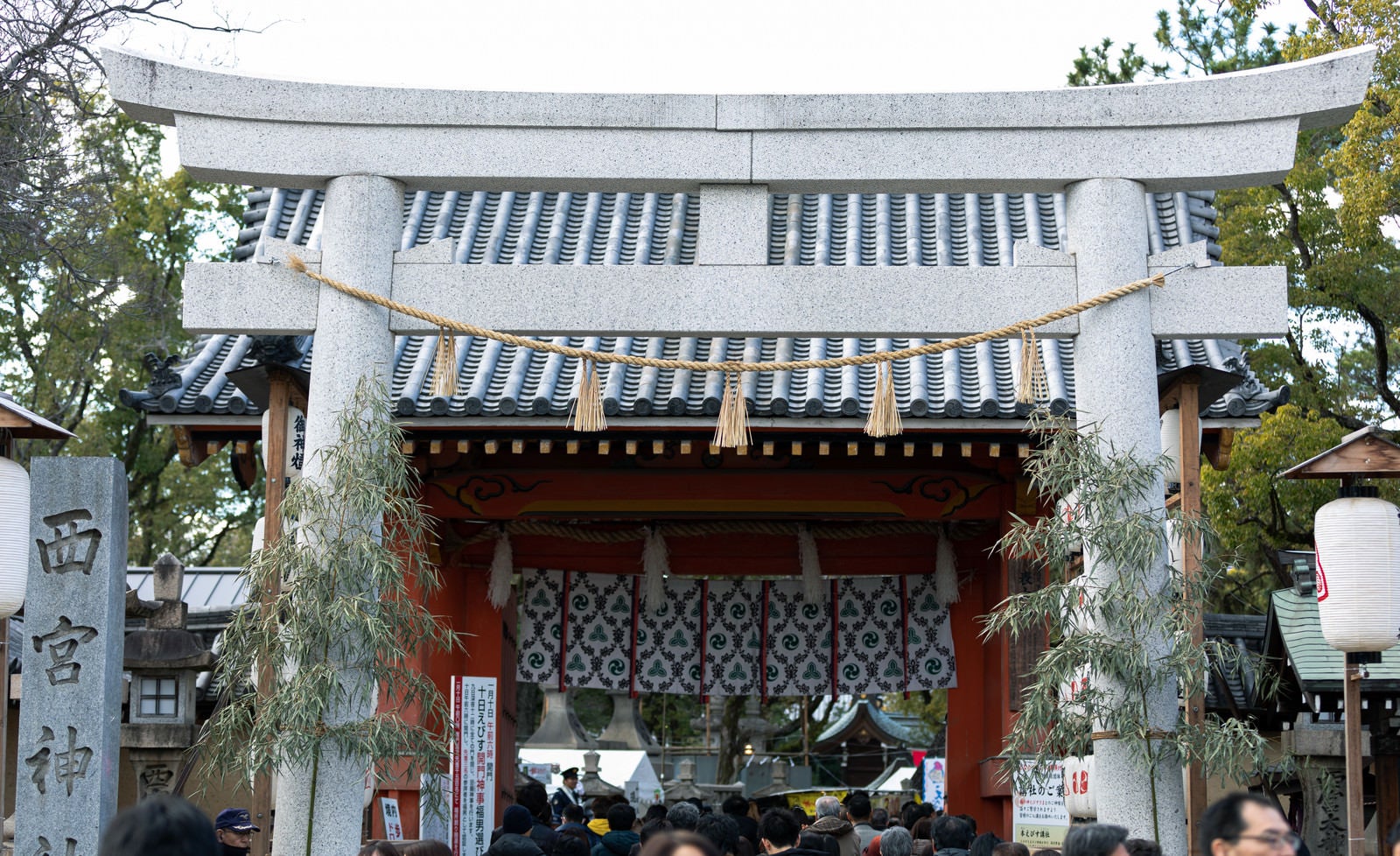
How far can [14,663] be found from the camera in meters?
10.4

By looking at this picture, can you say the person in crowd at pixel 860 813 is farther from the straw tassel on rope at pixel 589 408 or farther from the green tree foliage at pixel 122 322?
the green tree foliage at pixel 122 322

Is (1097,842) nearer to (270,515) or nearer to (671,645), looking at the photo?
(270,515)

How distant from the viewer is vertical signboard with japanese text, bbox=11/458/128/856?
6258mm

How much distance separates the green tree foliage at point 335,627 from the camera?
6.25 meters

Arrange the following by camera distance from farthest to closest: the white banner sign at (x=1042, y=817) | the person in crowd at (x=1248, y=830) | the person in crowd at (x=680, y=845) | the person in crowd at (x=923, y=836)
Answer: the white banner sign at (x=1042, y=817), the person in crowd at (x=923, y=836), the person in crowd at (x=1248, y=830), the person in crowd at (x=680, y=845)

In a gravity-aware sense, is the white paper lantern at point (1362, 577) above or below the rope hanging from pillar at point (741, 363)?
below

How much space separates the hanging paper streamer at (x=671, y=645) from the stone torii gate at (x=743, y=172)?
18.4ft

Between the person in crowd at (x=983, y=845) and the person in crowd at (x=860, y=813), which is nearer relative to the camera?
the person in crowd at (x=983, y=845)

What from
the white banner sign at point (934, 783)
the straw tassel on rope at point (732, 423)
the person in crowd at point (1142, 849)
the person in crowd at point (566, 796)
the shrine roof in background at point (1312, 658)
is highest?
the straw tassel on rope at point (732, 423)

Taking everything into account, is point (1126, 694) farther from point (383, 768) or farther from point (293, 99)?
point (293, 99)

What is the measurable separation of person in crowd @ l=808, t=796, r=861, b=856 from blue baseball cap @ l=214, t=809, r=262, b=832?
2921 millimetres

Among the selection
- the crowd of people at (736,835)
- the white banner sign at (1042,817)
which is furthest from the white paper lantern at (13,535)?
the white banner sign at (1042,817)

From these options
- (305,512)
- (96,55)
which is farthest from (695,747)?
(305,512)

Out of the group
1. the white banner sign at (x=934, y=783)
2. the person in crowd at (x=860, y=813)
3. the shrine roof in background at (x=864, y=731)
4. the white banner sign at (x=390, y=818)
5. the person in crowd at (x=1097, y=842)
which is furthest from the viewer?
the shrine roof in background at (x=864, y=731)
